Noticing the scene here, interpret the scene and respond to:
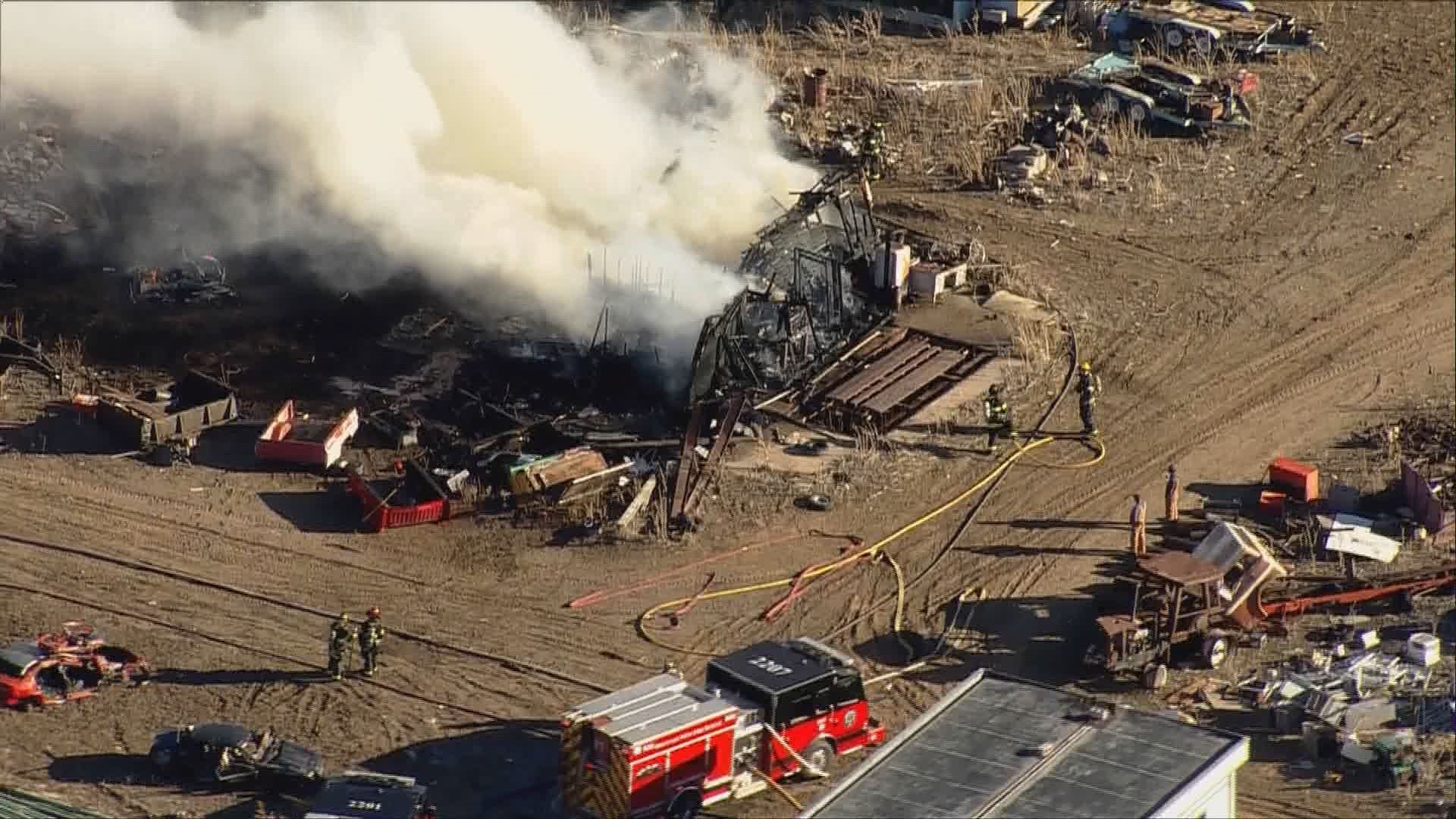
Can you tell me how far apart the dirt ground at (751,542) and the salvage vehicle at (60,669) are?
0.77 feet

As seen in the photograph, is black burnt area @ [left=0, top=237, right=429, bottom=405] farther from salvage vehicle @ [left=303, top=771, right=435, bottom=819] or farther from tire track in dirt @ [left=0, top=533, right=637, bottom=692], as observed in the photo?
salvage vehicle @ [left=303, top=771, right=435, bottom=819]

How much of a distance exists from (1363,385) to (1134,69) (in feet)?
40.6

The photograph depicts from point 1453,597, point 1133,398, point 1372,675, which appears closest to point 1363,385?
point 1133,398

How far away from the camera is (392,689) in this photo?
26188 mm

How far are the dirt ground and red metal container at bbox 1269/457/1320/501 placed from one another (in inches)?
31.0

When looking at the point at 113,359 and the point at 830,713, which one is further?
the point at 113,359

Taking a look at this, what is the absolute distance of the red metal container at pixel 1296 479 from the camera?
30734mm

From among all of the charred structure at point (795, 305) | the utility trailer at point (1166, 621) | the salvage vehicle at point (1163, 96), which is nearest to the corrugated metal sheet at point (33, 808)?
the utility trailer at point (1166, 621)

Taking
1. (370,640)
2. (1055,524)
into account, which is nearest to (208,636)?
(370,640)

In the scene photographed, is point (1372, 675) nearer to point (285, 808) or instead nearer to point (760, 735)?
point (760, 735)

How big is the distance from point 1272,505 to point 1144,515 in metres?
1.72

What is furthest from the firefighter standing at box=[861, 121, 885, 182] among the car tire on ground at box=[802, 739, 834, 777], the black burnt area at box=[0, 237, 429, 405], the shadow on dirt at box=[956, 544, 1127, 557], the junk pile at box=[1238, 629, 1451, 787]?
the car tire on ground at box=[802, 739, 834, 777]

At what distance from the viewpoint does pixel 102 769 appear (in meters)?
24.5

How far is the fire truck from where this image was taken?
76.0ft
